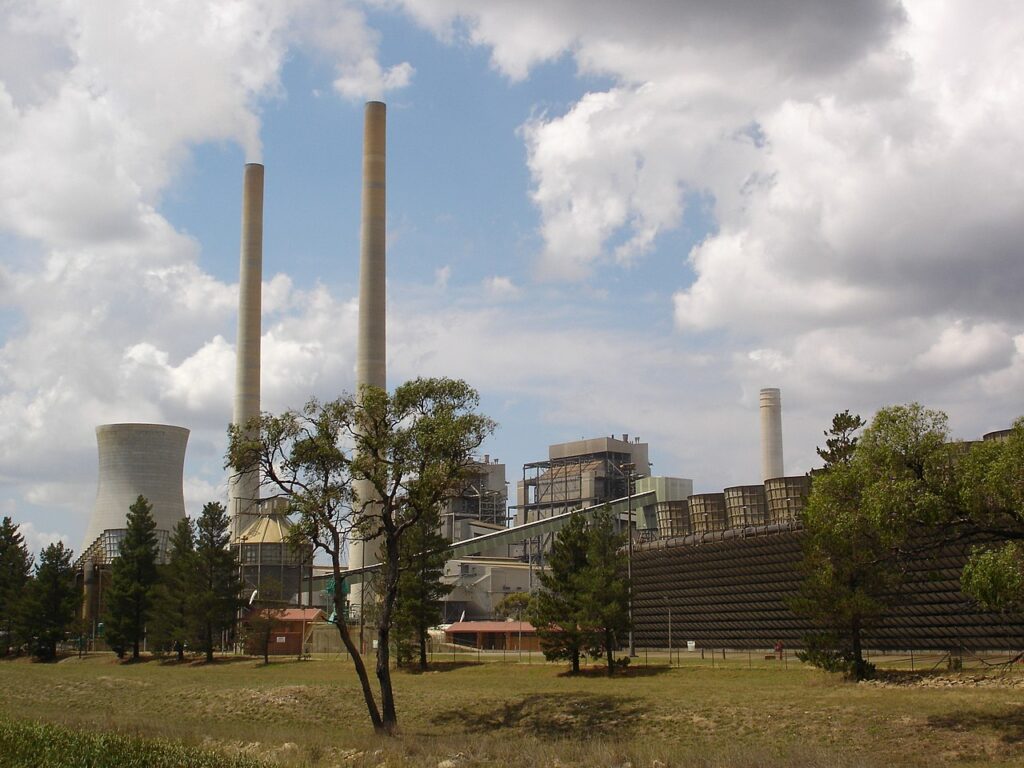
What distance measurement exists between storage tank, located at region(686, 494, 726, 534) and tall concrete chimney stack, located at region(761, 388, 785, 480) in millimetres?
20666

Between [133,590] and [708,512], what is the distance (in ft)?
159

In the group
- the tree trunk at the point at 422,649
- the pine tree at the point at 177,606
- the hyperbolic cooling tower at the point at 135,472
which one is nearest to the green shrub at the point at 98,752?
the tree trunk at the point at 422,649

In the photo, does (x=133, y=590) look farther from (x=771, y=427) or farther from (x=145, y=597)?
(x=771, y=427)

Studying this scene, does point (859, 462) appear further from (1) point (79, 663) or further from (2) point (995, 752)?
(1) point (79, 663)

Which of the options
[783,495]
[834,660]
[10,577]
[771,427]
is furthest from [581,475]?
[834,660]

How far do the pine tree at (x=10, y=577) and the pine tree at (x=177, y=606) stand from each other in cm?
1629

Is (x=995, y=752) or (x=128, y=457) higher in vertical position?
(x=128, y=457)

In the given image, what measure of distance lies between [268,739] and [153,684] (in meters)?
24.6

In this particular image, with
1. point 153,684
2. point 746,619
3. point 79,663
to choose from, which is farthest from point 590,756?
point 79,663

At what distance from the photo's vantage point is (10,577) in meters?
89.6

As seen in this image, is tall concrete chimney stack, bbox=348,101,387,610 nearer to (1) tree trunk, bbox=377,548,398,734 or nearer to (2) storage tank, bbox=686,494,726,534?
(2) storage tank, bbox=686,494,726,534

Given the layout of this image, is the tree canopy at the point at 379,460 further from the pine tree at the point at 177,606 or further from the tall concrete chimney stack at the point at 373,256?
the tall concrete chimney stack at the point at 373,256

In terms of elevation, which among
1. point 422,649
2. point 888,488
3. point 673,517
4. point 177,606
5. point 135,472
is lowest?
point 422,649

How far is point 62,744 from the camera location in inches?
1197
